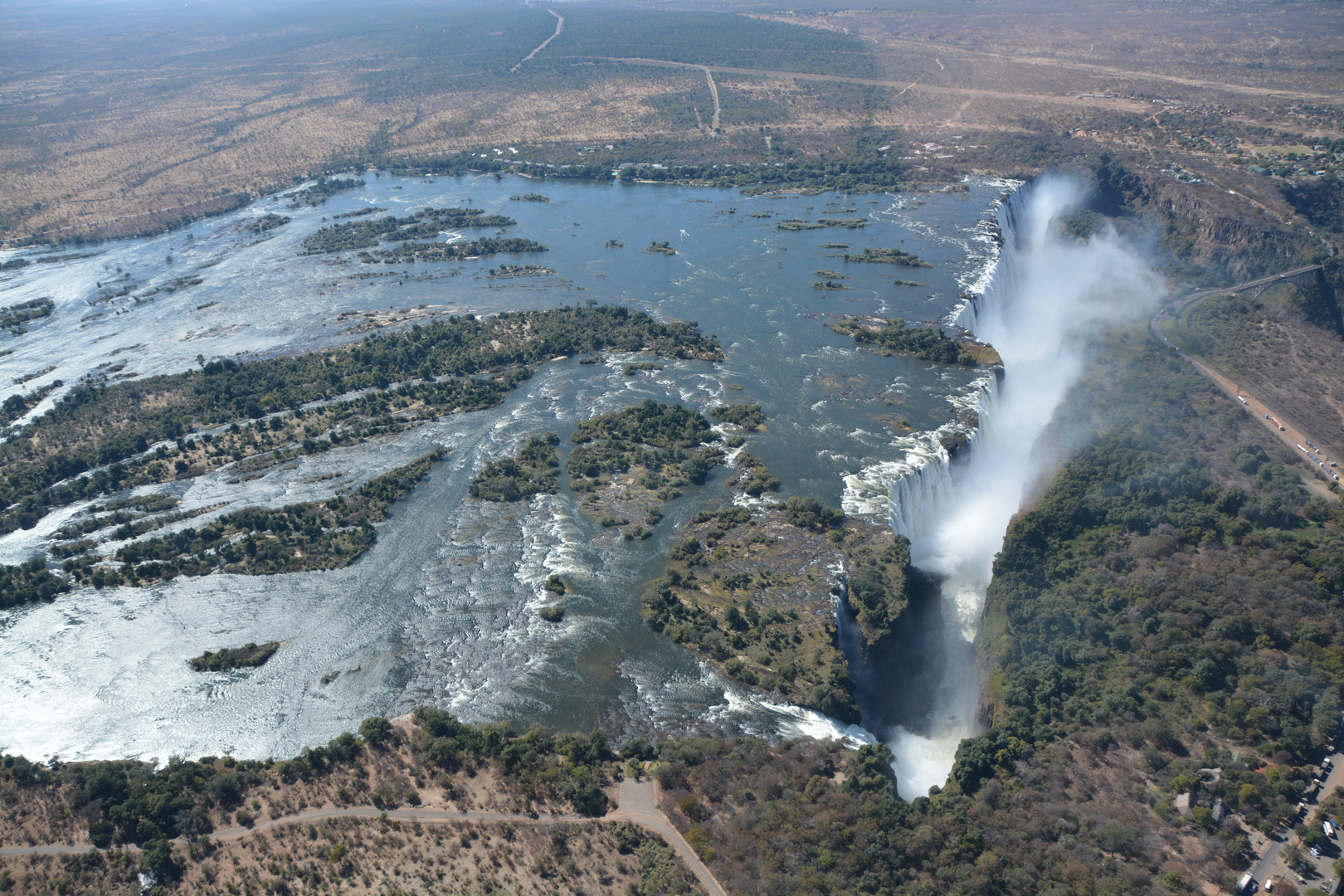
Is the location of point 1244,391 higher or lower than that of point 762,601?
higher

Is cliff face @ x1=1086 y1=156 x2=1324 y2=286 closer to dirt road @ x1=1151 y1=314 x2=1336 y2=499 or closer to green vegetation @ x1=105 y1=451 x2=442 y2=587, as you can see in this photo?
dirt road @ x1=1151 y1=314 x2=1336 y2=499

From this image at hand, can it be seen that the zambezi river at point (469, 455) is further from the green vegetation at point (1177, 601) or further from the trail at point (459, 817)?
the green vegetation at point (1177, 601)

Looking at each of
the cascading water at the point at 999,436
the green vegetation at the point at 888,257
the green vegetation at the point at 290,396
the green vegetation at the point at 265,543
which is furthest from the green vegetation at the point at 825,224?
the green vegetation at the point at 265,543

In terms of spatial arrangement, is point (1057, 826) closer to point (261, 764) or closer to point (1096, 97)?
point (261, 764)

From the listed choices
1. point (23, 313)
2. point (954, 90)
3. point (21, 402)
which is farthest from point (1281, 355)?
point (23, 313)

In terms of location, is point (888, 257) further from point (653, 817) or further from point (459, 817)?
point (459, 817)

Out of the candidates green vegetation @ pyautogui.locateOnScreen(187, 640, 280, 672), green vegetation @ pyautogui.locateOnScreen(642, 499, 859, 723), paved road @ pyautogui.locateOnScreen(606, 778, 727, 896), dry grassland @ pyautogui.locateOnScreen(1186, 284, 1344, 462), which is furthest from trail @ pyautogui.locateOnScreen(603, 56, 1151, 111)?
green vegetation @ pyautogui.locateOnScreen(187, 640, 280, 672)
